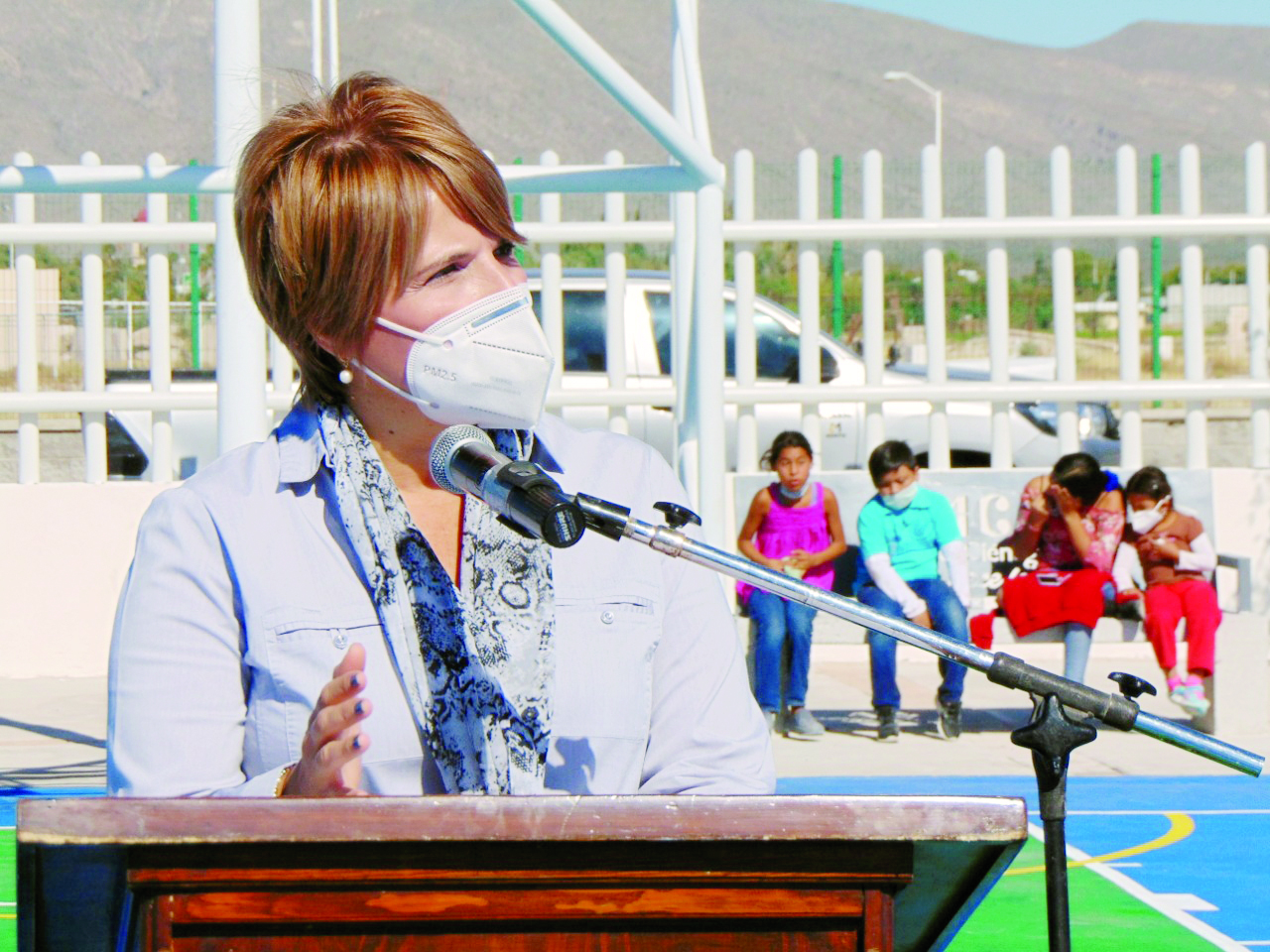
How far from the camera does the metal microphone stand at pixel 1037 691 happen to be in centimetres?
205

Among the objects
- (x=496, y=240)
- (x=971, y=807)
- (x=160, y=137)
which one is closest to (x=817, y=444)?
(x=496, y=240)

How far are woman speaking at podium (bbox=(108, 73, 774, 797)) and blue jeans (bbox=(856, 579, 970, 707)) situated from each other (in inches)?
250

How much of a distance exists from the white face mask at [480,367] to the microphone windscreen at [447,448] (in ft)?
0.35

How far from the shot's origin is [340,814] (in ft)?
5.08

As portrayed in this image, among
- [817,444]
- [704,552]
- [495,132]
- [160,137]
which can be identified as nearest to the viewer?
[704,552]

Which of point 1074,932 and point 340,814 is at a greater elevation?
point 340,814

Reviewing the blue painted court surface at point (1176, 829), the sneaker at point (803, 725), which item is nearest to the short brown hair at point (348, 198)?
the blue painted court surface at point (1176, 829)

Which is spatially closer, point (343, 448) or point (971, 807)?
point (971, 807)

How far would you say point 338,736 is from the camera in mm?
1835

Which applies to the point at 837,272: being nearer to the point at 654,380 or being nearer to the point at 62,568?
the point at 654,380

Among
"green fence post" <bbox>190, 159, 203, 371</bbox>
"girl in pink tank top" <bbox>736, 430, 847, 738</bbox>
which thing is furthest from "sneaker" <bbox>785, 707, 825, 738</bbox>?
"green fence post" <bbox>190, 159, 203, 371</bbox>

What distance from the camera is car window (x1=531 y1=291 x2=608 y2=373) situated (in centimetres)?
1069

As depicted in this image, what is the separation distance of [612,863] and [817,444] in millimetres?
8577

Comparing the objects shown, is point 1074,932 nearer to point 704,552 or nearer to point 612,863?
point 704,552
